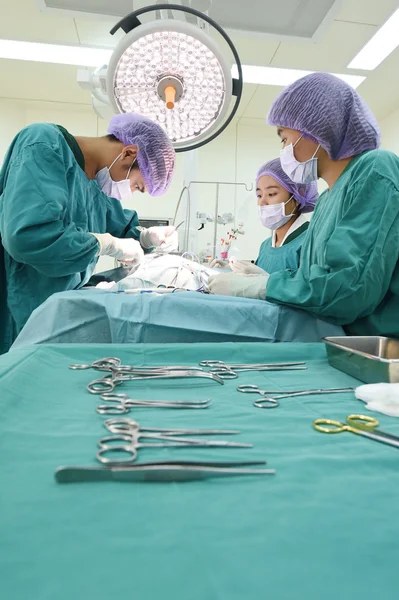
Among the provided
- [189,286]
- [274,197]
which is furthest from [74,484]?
[274,197]

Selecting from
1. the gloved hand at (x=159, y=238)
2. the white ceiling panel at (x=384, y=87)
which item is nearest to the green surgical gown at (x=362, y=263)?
the gloved hand at (x=159, y=238)

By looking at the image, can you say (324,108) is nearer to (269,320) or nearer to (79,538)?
(269,320)

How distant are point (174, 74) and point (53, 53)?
123 inches

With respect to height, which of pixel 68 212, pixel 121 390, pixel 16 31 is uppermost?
pixel 16 31

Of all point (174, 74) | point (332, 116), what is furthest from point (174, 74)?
point (332, 116)

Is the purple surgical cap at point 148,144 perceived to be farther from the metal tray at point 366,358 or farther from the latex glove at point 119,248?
the metal tray at point 366,358

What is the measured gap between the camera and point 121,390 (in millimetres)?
802

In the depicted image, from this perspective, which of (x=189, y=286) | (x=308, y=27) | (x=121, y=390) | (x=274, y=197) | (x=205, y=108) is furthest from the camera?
(x=274, y=197)

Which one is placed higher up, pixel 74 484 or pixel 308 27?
pixel 308 27

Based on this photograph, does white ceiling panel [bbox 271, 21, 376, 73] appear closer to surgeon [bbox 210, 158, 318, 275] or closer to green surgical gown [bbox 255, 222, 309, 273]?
surgeon [bbox 210, 158, 318, 275]

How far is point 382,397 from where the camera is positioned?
0.72m

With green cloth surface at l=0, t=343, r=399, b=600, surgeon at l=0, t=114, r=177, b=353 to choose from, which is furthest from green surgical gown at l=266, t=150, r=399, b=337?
surgeon at l=0, t=114, r=177, b=353

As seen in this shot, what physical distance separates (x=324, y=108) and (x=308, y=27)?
1.37ft

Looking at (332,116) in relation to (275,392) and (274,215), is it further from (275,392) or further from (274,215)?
(274,215)
